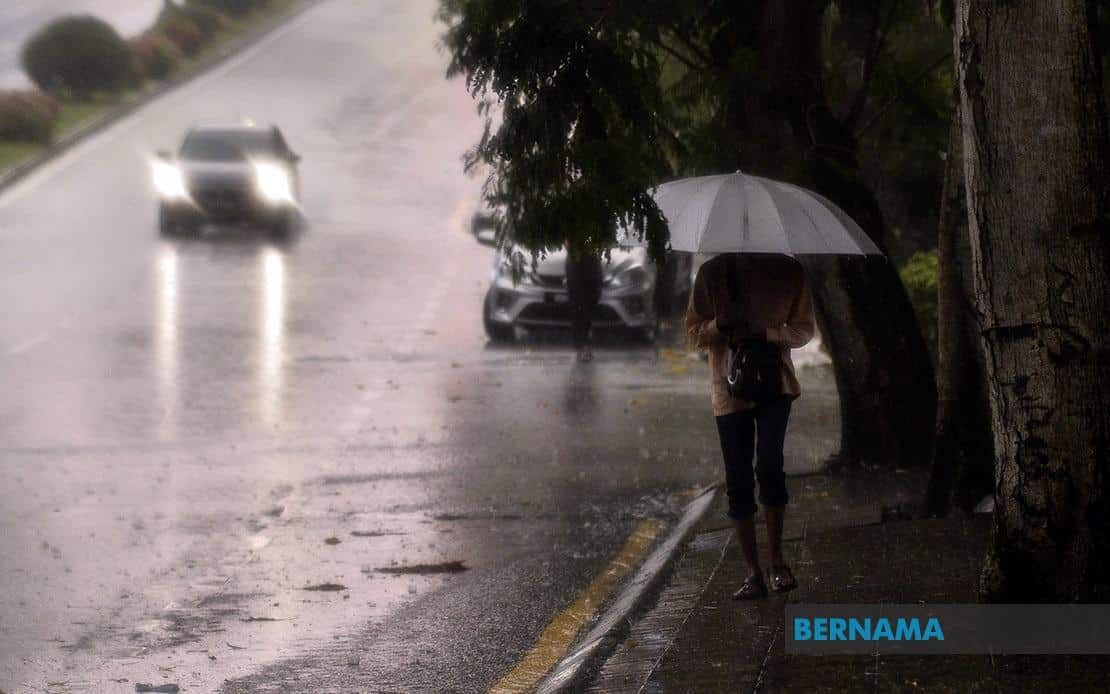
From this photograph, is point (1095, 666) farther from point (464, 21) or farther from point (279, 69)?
point (279, 69)

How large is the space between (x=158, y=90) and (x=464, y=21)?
126ft

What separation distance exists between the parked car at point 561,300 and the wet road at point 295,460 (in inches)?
16.7

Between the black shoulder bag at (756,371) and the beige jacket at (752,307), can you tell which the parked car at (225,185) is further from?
the black shoulder bag at (756,371)

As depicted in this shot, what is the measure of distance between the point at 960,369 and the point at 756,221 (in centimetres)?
203

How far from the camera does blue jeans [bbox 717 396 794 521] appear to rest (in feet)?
23.9

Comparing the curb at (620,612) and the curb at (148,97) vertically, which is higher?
the curb at (148,97)

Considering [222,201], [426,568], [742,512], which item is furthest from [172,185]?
[742,512]

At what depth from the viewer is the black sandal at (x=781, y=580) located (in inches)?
289

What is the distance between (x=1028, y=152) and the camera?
625cm

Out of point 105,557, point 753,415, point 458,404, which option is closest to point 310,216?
point 458,404

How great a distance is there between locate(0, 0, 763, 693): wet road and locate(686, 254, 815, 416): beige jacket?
1.50 m

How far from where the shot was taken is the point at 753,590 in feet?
24.1

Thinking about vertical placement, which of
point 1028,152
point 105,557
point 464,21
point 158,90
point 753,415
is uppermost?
point 158,90

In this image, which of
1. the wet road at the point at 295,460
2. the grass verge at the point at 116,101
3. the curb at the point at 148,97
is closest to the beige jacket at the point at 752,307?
the wet road at the point at 295,460
